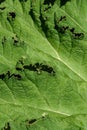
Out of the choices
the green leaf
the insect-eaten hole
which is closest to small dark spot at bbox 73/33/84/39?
the green leaf

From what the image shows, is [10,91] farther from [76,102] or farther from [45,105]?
[76,102]

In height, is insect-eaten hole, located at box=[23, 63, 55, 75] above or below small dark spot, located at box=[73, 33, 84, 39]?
below

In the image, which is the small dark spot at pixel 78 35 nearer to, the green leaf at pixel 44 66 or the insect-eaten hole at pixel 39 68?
the green leaf at pixel 44 66

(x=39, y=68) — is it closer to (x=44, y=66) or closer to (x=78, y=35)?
(x=44, y=66)

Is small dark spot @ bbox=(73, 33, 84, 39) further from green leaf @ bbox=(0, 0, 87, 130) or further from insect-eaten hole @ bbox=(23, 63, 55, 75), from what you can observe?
insect-eaten hole @ bbox=(23, 63, 55, 75)

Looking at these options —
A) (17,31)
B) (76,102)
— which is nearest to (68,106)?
(76,102)

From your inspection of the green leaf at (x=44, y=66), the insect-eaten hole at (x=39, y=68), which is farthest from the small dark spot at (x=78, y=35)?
the insect-eaten hole at (x=39, y=68)

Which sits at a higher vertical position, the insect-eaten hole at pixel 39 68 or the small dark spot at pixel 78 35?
the small dark spot at pixel 78 35

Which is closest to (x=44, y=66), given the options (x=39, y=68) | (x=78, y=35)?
(x=39, y=68)
